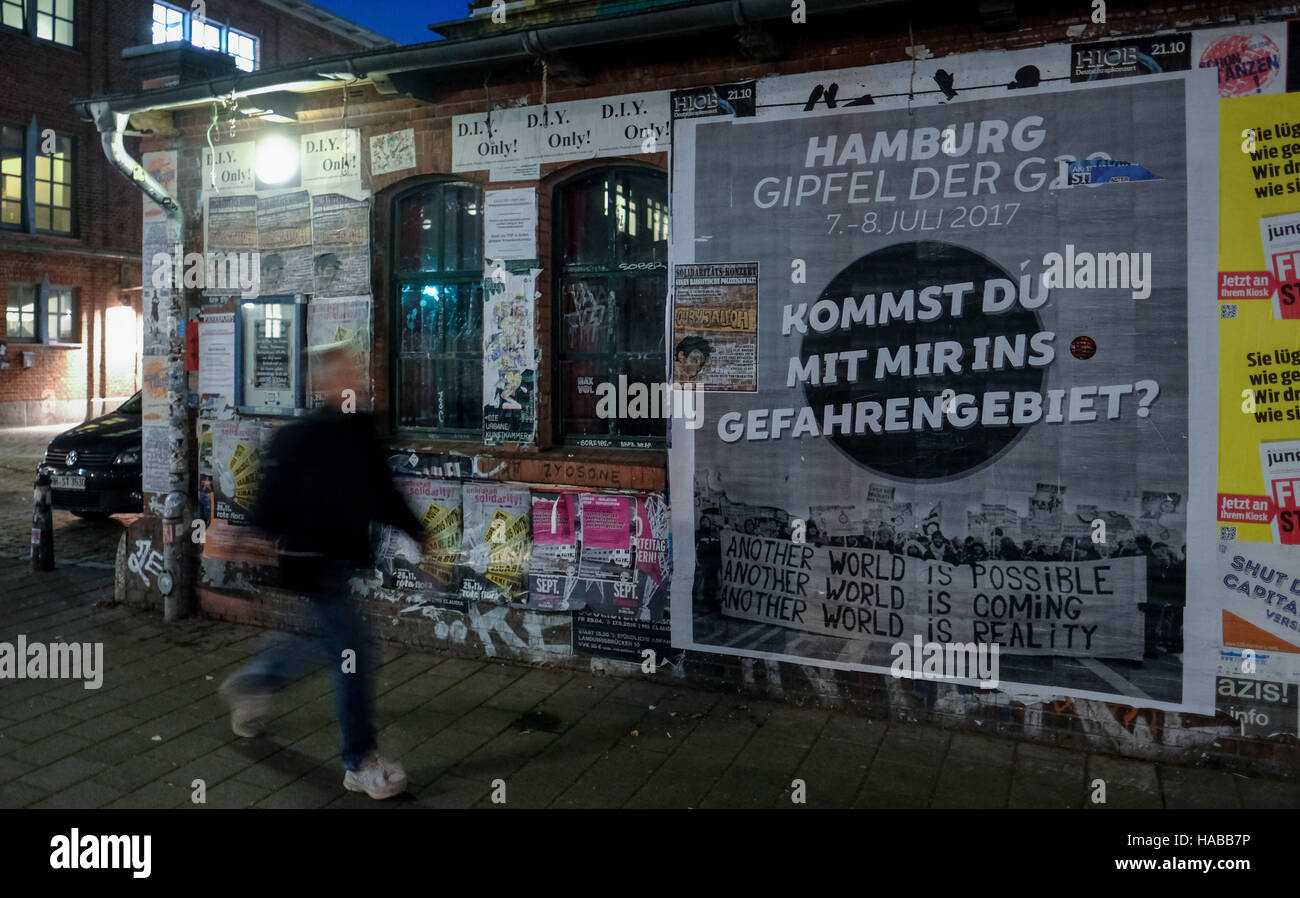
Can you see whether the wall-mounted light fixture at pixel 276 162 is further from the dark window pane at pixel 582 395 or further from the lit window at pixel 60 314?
the lit window at pixel 60 314

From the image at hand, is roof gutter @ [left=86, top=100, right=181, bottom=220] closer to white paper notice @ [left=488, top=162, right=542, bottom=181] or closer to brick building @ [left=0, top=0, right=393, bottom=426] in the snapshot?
white paper notice @ [left=488, top=162, right=542, bottom=181]

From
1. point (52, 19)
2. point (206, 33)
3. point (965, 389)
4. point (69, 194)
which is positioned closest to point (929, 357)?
point (965, 389)

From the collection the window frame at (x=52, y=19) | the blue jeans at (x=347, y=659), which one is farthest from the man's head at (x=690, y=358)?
the window frame at (x=52, y=19)

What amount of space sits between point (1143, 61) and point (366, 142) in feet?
17.0

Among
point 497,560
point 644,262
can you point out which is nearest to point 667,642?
point 497,560

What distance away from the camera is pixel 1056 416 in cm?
541

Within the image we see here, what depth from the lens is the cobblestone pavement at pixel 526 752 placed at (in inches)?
191

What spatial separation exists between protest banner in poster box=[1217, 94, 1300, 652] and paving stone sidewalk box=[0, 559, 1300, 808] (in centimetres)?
97

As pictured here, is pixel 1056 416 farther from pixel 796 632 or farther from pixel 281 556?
pixel 281 556

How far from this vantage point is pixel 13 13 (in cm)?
2334

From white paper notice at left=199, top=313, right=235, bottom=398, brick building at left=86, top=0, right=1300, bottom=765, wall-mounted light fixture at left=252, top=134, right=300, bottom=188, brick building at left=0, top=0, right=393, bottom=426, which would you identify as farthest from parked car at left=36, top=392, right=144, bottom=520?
brick building at left=0, top=0, right=393, bottom=426

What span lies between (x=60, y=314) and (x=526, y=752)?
24461 mm

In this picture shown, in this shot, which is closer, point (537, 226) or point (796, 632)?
point (796, 632)

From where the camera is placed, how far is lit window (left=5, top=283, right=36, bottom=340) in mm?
23578
